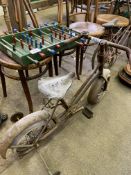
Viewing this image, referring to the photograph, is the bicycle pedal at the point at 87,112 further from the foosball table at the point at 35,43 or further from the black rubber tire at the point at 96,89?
the foosball table at the point at 35,43

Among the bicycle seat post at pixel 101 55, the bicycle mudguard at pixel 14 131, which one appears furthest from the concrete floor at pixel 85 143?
the bicycle seat post at pixel 101 55

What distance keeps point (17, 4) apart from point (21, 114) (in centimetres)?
119

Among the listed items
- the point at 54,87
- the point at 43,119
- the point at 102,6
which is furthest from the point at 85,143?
the point at 102,6

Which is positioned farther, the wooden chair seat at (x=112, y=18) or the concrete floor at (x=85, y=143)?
the wooden chair seat at (x=112, y=18)

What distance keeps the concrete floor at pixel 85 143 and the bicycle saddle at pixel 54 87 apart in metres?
0.51

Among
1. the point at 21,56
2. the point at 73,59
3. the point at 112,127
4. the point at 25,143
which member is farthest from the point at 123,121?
the point at 73,59

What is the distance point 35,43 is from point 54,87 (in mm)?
453

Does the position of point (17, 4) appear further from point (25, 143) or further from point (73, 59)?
point (25, 143)

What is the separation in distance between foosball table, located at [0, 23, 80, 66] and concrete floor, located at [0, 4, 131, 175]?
25.4 inches

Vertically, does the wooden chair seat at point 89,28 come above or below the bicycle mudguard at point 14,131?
above

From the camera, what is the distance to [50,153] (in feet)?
4.54

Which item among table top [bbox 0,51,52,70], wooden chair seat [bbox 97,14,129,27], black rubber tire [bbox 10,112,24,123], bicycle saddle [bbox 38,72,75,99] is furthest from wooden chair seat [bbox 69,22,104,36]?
black rubber tire [bbox 10,112,24,123]

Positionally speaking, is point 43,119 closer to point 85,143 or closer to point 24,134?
point 24,134

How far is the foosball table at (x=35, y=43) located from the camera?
126cm
